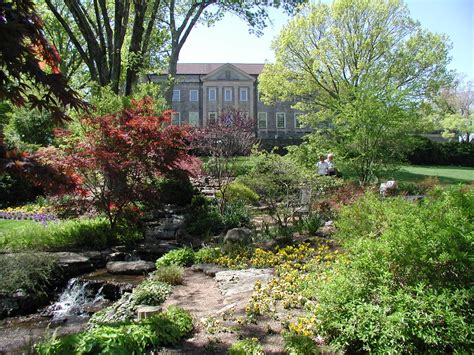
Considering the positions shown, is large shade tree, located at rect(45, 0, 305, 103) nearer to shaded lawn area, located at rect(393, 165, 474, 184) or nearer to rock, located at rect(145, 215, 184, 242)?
rock, located at rect(145, 215, 184, 242)

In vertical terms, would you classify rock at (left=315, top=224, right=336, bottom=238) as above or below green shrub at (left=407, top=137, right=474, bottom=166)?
below

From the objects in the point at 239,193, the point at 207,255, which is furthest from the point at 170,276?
the point at 239,193

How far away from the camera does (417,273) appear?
3.78 metres

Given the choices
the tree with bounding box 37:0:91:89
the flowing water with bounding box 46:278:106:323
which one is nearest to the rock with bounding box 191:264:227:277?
the flowing water with bounding box 46:278:106:323

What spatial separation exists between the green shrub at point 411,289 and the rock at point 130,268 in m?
4.03

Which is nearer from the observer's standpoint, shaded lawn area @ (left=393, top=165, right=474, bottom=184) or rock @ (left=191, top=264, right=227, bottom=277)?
rock @ (left=191, top=264, right=227, bottom=277)

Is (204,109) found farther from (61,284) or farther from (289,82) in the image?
(61,284)

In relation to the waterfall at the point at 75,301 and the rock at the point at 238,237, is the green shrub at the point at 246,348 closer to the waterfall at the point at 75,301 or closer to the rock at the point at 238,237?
the waterfall at the point at 75,301

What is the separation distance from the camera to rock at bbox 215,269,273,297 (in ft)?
18.9

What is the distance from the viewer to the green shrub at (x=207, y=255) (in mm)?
7613

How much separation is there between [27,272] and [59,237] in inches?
90.3

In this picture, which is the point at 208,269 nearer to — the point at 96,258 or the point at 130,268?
the point at 130,268

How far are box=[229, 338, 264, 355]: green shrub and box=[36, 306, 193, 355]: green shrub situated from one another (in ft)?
2.08

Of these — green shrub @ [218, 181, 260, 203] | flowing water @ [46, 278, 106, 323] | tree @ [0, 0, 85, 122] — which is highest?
tree @ [0, 0, 85, 122]
